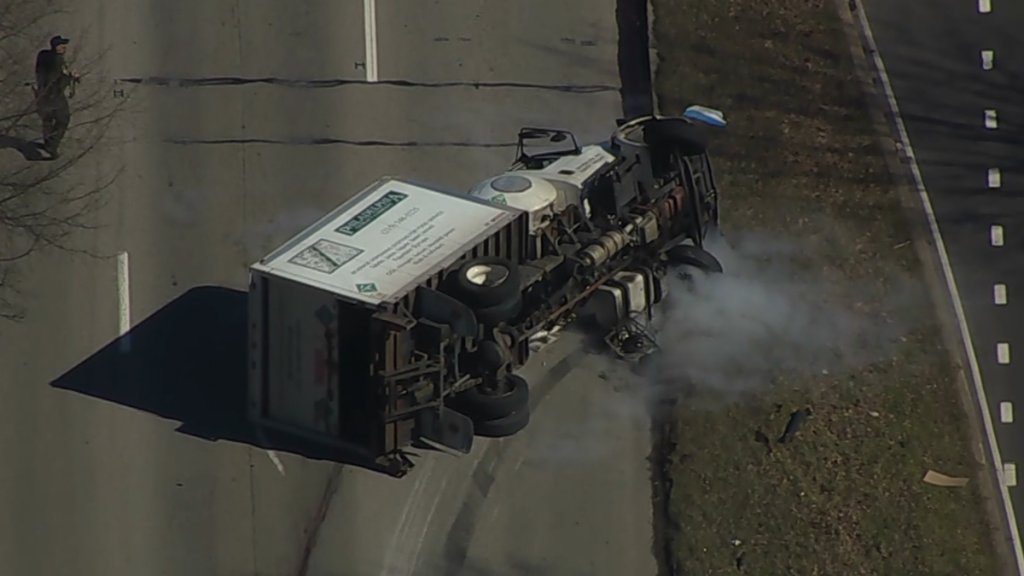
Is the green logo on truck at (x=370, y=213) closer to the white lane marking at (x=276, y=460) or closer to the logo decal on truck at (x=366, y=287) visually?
the logo decal on truck at (x=366, y=287)

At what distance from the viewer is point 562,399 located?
20.9 metres

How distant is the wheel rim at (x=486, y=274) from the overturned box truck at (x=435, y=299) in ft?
0.05

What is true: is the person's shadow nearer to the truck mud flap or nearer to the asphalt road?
the asphalt road

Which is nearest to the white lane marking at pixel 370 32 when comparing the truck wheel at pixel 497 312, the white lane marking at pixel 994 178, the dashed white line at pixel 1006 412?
the truck wheel at pixel 497 312

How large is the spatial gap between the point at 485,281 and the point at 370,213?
5.62 ft

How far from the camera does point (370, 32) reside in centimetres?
2442

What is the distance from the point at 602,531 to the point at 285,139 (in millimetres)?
7572

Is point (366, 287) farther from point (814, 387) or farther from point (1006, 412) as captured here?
point (1006, 412)

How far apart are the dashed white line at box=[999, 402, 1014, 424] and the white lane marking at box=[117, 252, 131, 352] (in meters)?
11.7

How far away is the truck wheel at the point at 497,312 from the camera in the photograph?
18.6 metres

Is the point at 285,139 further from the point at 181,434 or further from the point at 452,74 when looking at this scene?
the point at 181,434

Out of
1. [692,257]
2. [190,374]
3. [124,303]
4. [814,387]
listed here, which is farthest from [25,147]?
[814,387]

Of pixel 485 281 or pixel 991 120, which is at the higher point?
pixel 991 120

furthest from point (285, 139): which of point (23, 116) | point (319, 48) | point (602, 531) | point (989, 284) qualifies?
point (989, 284)
